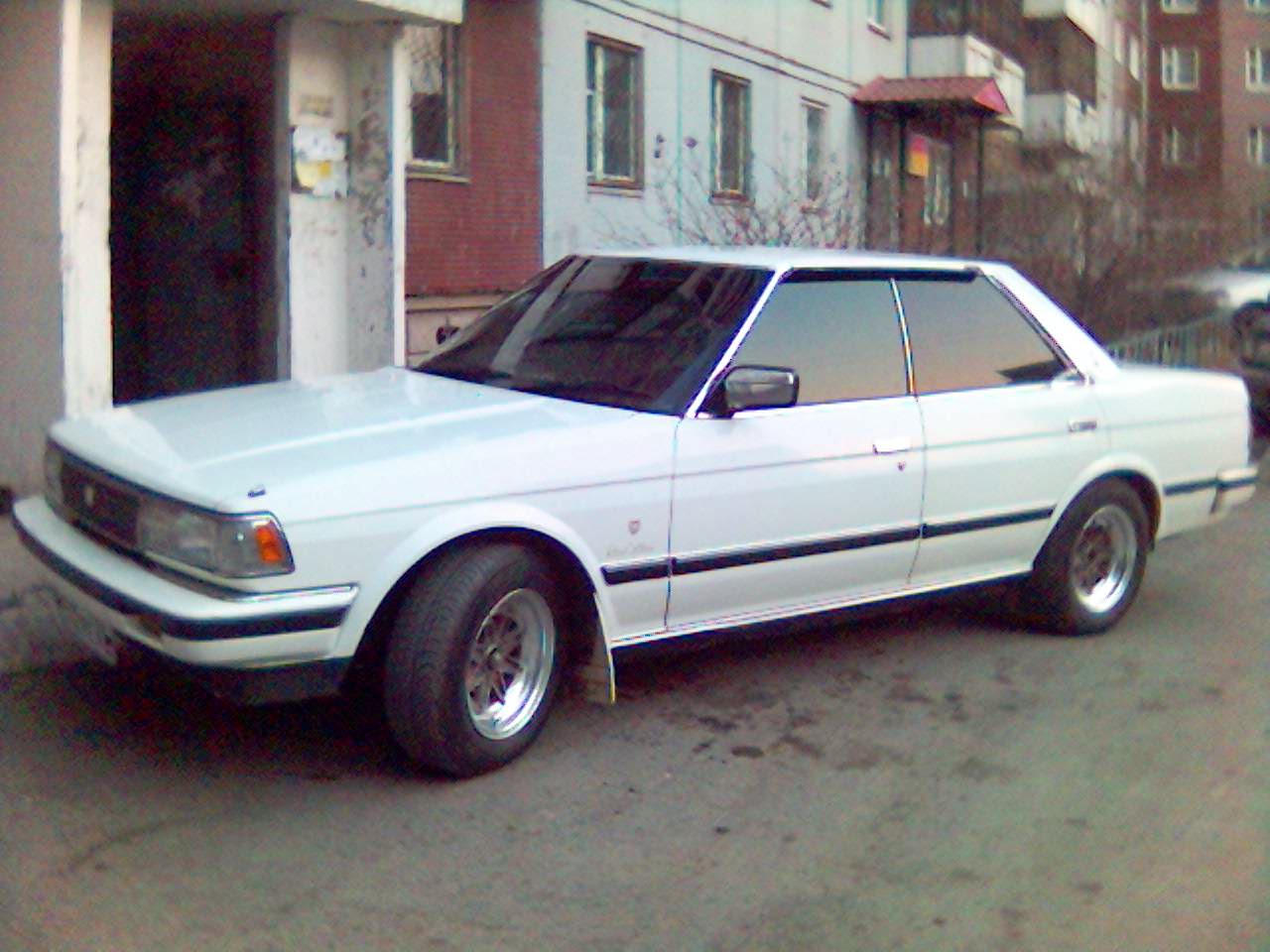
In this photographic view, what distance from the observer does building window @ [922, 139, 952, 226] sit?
25.2 meters

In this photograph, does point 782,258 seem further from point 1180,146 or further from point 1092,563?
point 1180,146

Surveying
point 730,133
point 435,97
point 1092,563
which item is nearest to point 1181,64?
point 730,133

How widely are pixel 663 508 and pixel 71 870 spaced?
2050 mm

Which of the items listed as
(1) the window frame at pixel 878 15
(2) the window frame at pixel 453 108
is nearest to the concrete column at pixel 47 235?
(2) the window frame at pixel 453 108

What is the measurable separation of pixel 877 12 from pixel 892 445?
18.1 meters

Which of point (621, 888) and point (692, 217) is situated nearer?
point (621, 888)

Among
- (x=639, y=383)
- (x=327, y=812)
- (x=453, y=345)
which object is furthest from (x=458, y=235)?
(x=327, y=812)

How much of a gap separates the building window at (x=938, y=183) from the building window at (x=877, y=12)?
99.8 inches

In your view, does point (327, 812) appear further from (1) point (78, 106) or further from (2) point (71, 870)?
(1) point (78, 106)

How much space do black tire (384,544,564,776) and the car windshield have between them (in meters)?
0.84

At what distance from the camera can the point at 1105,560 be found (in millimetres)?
6953

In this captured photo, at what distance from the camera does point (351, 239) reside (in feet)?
34.4

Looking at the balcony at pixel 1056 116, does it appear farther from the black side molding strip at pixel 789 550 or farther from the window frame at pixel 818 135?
the black side molding strip at pixel 789 550

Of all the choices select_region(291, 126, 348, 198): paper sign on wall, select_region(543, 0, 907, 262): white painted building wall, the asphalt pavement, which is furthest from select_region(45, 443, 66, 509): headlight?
select_region(543, 0, 907, 262): white painted building wall
